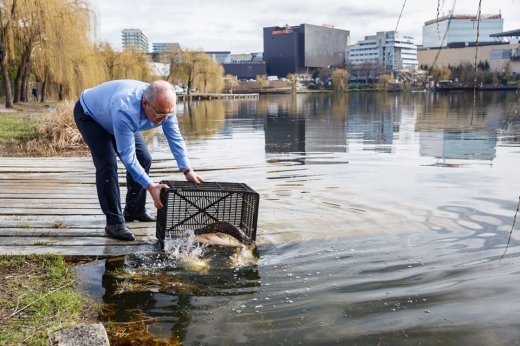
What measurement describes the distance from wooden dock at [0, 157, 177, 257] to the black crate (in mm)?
259

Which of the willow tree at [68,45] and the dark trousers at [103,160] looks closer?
the dark trousers at [103,160]

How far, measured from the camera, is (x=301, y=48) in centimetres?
15600

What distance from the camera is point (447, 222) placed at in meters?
5.78

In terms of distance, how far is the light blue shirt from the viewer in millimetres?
3901

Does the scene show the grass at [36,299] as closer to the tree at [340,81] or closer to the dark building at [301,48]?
the tree at [340,81]

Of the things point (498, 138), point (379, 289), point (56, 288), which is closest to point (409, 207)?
point (379, 289)

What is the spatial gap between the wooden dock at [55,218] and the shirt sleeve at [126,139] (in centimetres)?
72

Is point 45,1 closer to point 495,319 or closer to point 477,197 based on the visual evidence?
point 477,197

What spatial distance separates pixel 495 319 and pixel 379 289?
2.69ft

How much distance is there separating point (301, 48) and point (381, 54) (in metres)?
24.2

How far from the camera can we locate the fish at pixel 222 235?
4582 mm

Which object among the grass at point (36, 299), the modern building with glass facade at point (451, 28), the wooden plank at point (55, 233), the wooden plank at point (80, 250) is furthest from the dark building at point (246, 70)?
the modern building with glass facade at point (451, 28)

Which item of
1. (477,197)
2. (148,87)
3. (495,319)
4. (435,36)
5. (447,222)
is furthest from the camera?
(477,197)

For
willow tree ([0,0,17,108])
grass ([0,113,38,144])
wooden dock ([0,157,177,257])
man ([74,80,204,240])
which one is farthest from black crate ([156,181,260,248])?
willow tree ([0,0,17,108])
